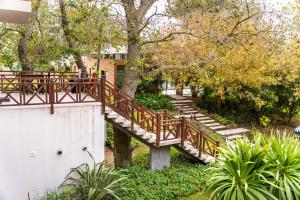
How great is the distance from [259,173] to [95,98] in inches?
192

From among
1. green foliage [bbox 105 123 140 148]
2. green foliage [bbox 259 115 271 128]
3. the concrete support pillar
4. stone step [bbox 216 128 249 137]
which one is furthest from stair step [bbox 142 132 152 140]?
green foliage [bbox 259 115 271 128]

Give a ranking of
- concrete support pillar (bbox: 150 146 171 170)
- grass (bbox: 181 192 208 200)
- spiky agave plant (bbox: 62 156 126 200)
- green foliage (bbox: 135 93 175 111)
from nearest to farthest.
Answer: spiky agave plant (bbox: 62 156 126 200) → grass (bbox: 181 192 208 200) → concrete support pillar (bbox: 150 146 171 170) → green foliage (bbox: 135 93 175 111)

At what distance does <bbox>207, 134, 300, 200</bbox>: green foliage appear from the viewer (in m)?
7.12

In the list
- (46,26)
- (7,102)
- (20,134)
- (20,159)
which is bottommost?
(20,159)

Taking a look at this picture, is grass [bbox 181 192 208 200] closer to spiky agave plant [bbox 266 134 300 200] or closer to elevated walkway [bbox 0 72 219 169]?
elevated walkway [bbox 0 72 219 169]

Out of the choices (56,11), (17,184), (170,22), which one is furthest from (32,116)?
(170,22)

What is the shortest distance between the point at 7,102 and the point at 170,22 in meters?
6.97

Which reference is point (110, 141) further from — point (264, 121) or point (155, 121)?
point (264, 121)

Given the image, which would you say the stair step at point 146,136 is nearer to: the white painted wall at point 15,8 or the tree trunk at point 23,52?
the white painted wall at point 15,8

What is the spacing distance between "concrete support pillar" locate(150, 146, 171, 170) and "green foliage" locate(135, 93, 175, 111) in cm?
1015

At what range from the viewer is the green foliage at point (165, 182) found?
9.40 meters

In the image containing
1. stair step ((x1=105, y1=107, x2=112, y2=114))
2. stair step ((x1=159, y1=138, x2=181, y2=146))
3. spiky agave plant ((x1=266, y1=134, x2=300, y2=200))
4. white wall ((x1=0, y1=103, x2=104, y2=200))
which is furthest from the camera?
stair step ((x1=159, y1=138, x2=181, y2=146))

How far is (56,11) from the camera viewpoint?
12.2 meters

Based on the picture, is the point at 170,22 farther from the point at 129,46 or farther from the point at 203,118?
the point at 203,118
